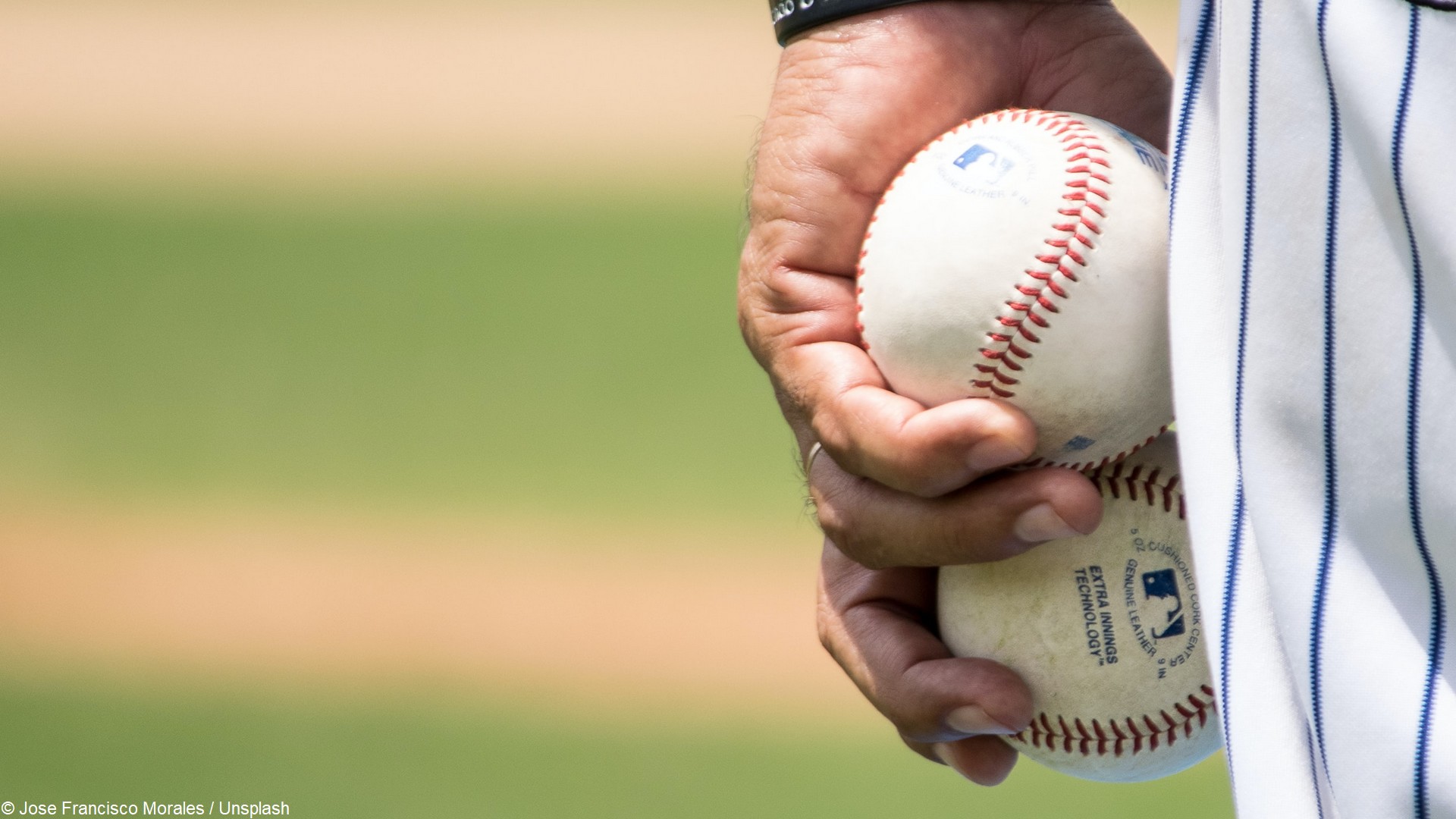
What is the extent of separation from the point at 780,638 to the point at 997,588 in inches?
87.5

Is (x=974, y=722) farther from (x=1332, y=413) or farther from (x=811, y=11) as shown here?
(x=811, y=11)

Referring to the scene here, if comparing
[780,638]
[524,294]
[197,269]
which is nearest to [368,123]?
[197,269]

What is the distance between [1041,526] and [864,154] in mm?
349

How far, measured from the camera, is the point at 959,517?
1.01 metres

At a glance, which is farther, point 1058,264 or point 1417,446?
point 1058,264

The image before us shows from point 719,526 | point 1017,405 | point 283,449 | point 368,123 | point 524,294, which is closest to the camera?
point 1017,405

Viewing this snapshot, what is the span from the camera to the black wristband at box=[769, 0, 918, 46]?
117 cm

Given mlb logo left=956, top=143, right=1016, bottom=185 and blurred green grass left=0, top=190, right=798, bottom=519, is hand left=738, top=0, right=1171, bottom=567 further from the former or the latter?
blurred green grass left=0, top=190, right=798, bottom=519

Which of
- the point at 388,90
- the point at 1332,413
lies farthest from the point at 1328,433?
the point at 388,90

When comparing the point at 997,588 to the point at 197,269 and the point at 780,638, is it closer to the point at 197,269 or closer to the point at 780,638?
the point at 780,638

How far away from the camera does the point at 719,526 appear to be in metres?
3.63

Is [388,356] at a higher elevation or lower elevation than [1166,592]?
higher

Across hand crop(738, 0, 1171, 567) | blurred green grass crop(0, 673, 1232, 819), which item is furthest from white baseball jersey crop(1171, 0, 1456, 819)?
blurred green grass crop(0, 673, 1232, 819)

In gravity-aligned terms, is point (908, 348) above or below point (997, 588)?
above
